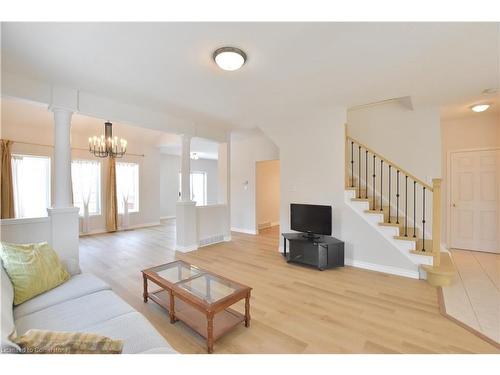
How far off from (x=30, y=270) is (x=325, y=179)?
3.83 meters

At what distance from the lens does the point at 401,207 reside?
4027 mm

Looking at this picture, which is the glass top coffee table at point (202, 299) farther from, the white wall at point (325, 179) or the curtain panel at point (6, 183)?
the curtain panel at point (6, 183)

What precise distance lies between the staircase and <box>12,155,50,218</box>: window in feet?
22.0

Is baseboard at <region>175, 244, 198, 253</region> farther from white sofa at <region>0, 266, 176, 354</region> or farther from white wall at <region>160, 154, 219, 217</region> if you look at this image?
white wall at <region>160, 154, 219, 217</region>

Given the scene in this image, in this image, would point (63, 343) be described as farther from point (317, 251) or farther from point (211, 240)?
point (211, 240)

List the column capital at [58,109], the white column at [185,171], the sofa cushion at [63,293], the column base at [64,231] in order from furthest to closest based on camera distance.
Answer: the white column at [185,171]
the column capital at [58,109]
the column base at [64,231]
the sofa cushion at [63,293]

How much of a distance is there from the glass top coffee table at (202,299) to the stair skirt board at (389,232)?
243 cm

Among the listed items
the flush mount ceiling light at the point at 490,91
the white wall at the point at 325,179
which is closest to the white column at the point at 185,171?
the white wall at the point at 325,179

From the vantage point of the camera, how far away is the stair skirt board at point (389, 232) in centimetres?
315

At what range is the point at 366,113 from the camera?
13.9ft

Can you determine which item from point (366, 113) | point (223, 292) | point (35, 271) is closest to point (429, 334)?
point (223, 292)
